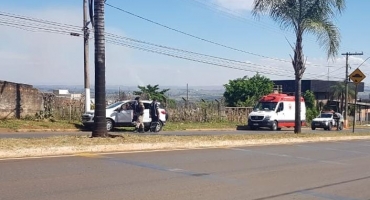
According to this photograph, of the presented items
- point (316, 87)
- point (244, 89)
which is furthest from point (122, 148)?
point (316, 87)

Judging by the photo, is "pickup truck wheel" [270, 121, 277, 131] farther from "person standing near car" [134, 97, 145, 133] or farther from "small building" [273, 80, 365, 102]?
"small building" [273, 80, 365, 102]

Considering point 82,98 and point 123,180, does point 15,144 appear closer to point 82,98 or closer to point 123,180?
point 123,180

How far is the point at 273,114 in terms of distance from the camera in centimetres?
3656

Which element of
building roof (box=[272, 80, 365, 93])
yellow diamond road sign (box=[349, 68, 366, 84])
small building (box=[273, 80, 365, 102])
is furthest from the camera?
small building (box=[273, 80, 365, 102])

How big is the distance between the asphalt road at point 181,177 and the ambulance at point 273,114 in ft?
70.4

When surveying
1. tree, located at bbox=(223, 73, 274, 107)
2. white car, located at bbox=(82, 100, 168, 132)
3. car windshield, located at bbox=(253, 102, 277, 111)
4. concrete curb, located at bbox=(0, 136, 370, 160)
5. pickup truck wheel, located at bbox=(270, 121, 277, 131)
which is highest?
tree, located at bbox=(223, 73, 274, 107)

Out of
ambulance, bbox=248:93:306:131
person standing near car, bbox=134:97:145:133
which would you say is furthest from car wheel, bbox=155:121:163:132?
ambulance, bbox=248:93:306:131

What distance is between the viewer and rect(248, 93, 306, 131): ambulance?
119 ft

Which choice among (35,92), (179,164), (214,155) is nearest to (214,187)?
(179,164)

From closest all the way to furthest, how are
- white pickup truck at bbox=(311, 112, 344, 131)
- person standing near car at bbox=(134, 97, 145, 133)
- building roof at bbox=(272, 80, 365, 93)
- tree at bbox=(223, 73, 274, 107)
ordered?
person standing near car at bbox=(134, 97, 145, 133)
white pickup truck at bbox=(311, 112, 344, 131)
tree at bbox=(223, 73, 274, 107)
building roof at bbox=(272, 80, 365, 93)

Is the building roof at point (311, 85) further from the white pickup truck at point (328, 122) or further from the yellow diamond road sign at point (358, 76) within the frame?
the yellow diamond road sign at point (358, 76)

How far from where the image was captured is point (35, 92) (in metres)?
28.4

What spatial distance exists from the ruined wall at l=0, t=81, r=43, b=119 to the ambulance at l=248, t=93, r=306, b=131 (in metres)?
15.4

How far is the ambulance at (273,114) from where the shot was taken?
36281 mm
